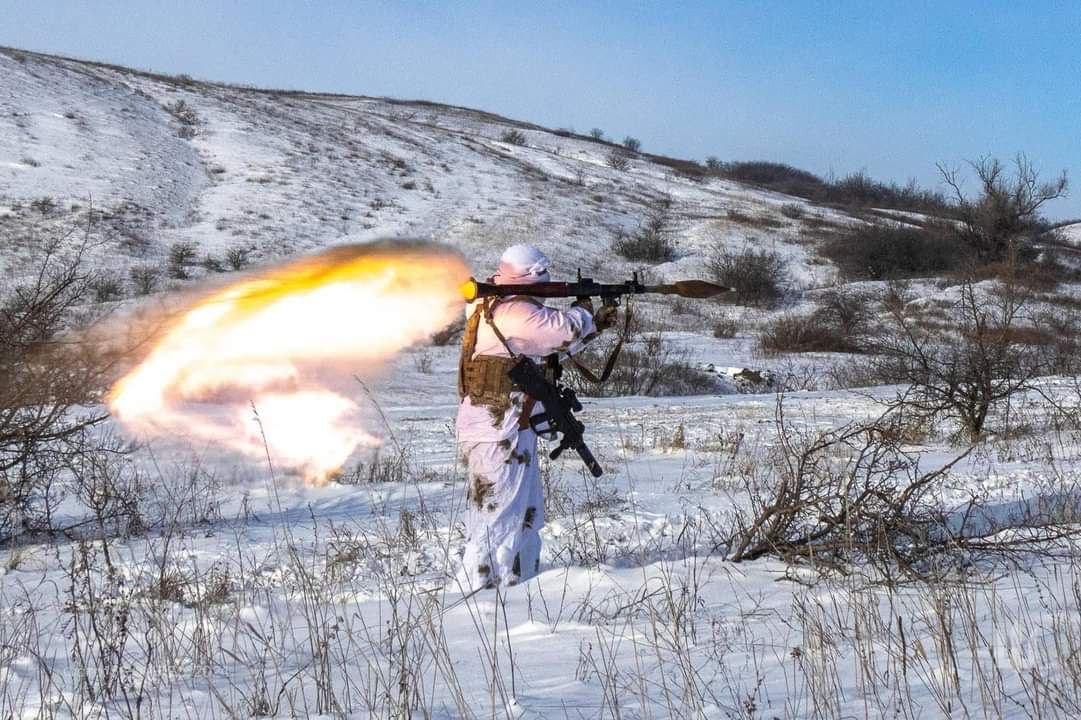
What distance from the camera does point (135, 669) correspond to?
140 inches

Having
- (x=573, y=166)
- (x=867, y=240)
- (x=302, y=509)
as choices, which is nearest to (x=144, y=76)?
(x=573, y=166)

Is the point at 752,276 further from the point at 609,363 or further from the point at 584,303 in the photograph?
the point at 584,303

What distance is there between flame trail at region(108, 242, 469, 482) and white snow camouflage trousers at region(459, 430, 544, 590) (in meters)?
1.32

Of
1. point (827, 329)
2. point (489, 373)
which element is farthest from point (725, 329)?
point (489, 373)

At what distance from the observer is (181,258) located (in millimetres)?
27266

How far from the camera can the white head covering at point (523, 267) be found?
5352 mm

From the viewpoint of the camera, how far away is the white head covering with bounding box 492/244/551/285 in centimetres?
535

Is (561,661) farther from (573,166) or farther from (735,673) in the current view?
(573,166)

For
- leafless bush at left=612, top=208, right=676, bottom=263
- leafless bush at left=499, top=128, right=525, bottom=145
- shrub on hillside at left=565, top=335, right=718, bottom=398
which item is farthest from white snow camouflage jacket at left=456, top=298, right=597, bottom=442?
leafless bush at left=499, top=128, right=525, bottom=145

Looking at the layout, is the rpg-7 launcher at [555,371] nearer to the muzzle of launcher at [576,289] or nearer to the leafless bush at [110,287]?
the muzzle of launcher at [576,289]

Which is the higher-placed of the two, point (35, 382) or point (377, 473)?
point (35, 382)

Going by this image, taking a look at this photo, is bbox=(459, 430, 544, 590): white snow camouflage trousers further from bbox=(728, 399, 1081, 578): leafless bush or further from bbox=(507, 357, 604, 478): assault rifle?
bbox=(728, 399, 1081, 578): leafless bush

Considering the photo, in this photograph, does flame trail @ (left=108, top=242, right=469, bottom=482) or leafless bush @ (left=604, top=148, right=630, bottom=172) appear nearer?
flame trail @ (left=108, top=242, right=469, bottom=482)

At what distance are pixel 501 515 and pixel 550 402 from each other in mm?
683
